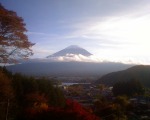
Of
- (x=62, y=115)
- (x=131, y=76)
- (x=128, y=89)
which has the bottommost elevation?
(x=128, y=89)

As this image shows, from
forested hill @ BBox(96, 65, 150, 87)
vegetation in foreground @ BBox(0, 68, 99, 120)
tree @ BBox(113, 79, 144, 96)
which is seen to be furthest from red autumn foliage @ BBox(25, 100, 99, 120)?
forested hill @ BBox(96, 65, 150, 87)

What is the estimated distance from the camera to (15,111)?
15523 millimetres

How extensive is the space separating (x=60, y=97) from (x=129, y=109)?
12.6 meters

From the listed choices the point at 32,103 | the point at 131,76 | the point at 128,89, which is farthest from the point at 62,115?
the point at 131,76

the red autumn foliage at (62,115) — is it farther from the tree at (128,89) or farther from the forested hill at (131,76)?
the forested hill at (131,76)

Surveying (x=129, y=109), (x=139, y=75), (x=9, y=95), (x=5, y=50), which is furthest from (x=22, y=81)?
(x=139, y=75)

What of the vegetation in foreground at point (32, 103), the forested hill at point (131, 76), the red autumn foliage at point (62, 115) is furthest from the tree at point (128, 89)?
the red autumn foliage at point (62, 115)

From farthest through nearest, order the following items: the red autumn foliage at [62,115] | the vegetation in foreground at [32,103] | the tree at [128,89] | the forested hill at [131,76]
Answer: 1. the forested hill at [131,76]
2. the tree at [128,89]
3. the vegetation in foreground at [32,103]
4. the red autumn foliage at [62,115]

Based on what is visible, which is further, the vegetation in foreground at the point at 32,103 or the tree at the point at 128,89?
the tree at the point at 128,89

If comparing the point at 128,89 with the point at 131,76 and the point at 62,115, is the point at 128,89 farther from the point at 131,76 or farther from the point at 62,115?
the point at 62,115

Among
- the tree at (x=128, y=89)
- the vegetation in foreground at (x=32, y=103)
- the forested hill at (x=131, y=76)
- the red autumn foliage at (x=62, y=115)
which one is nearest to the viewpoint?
the red autumn foliage at (x=62, y=115)

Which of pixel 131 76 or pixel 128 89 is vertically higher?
pixel 131 76

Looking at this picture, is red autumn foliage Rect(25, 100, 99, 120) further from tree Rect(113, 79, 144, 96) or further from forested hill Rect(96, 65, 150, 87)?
forested hill Rect(96, 65, 150, 87)

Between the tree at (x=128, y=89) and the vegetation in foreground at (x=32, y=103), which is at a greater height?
the vegetation in foreground at (x=32, y=103)
